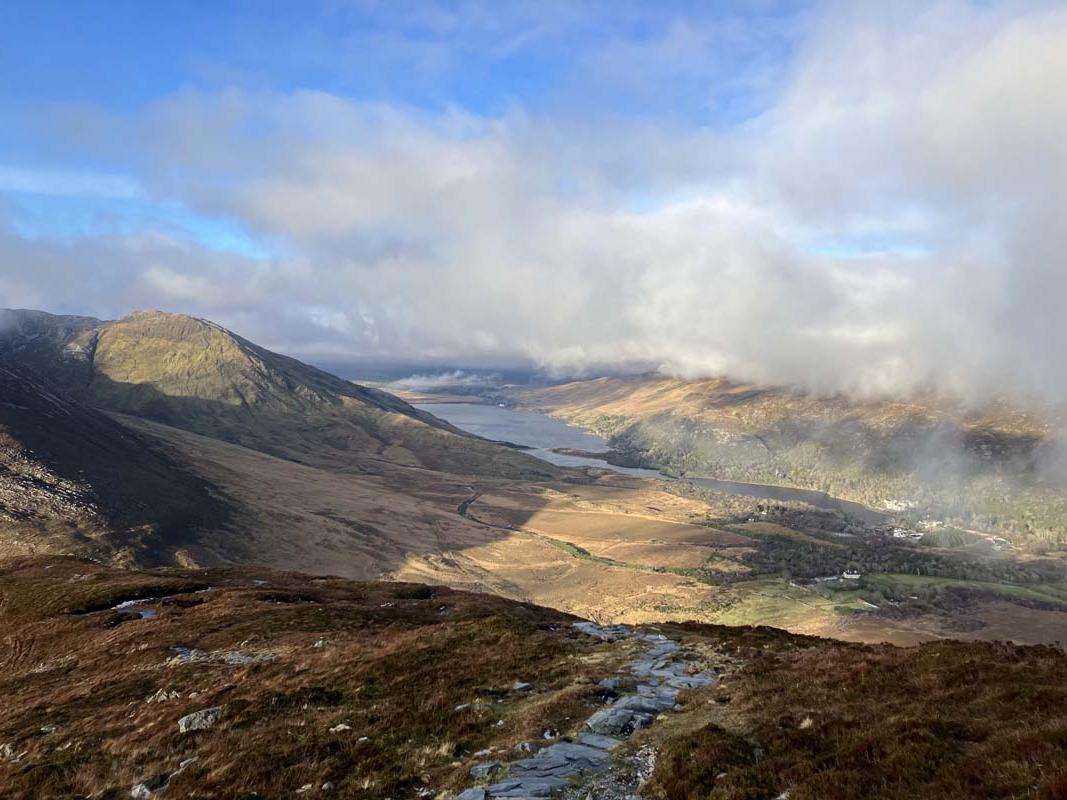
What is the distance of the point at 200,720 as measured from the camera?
887 inches

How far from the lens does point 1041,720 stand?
14.4 m

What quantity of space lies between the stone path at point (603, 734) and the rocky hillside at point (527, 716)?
0.27 ft

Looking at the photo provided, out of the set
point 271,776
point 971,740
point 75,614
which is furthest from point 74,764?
point 75,614

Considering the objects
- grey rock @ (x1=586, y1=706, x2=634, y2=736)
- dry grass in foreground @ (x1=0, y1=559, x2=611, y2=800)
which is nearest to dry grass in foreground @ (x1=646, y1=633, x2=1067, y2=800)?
A: grey rock @ (x1=586, y1=706, x2=634, y2=736)

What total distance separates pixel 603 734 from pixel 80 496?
18342 cm

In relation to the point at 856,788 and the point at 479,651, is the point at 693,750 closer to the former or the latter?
the point at 856,788

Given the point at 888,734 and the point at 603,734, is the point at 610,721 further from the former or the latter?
the point at 888,734

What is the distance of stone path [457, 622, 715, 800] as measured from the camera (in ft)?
48.0

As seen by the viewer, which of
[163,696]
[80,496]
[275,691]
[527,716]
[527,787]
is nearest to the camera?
[527,787]

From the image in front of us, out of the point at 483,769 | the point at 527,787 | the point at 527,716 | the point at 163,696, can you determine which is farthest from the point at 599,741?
the point at 163,696

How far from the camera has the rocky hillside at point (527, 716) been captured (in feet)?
45.3

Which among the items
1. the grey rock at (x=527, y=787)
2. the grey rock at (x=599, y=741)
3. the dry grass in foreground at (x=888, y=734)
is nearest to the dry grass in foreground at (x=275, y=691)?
the grey rock at (x=599, y=741)

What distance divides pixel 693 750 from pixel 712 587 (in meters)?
191

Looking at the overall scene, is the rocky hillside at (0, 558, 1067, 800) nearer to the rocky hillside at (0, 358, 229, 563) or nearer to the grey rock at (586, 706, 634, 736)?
the grey rock at (586, 706, 634, 736)
